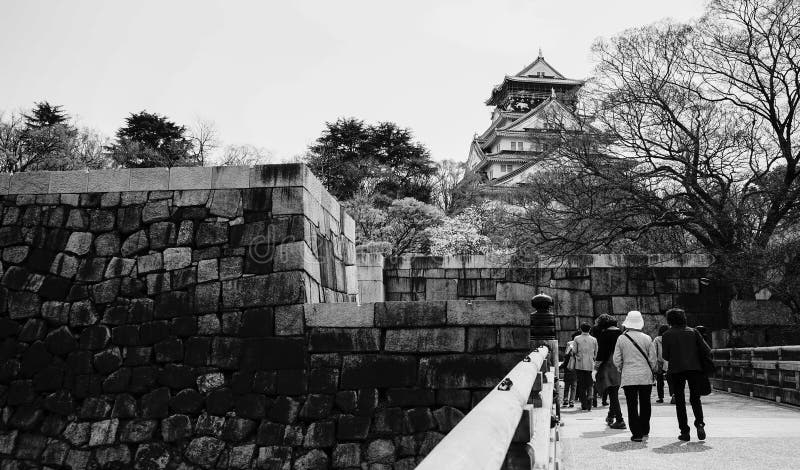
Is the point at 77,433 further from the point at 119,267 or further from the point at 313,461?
the point at 313,461

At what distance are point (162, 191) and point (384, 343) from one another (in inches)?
138

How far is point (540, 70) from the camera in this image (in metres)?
64.0

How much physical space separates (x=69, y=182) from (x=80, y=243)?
86 centimetres

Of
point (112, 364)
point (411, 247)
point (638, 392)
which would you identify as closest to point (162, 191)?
point (112, 364)

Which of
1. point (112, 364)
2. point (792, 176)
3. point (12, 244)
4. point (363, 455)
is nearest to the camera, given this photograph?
point (363, 455)

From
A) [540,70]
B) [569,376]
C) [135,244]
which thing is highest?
[540,70]

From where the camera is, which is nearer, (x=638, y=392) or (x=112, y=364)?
(x=638, y=392)

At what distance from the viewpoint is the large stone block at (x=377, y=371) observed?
7.92 m

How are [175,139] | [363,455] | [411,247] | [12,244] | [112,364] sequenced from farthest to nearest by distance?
[175,139]
[411,247]
[12,244]
[112,364]
[363,455]

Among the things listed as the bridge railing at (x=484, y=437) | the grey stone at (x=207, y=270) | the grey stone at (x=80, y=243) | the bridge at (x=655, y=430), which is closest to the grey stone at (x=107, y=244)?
the grey stone at (x=80, y=243)

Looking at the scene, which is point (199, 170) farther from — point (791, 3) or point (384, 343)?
point (791, 3)

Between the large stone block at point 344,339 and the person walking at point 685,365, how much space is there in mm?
3134

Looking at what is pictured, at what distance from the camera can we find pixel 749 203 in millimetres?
16938

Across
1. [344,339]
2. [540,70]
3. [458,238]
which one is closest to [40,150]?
[458,238]
